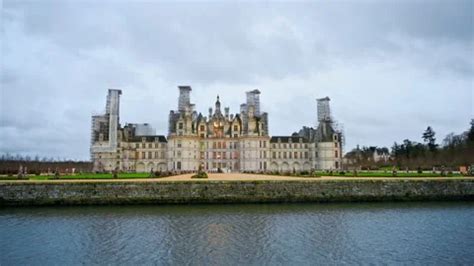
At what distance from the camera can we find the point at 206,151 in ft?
244

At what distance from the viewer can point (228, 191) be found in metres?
29.8

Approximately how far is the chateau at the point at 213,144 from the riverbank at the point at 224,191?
134 feet

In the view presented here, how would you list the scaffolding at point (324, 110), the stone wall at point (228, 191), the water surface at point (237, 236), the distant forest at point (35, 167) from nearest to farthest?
the water surface at point (237, 236) < the stone wall at point (228, 191) < the distant forest at point (35, 167) < the scaffolding at point (324, 110)

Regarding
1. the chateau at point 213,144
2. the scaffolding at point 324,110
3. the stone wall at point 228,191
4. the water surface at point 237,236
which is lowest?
the water surface at point 237,236

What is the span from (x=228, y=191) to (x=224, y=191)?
0.30m

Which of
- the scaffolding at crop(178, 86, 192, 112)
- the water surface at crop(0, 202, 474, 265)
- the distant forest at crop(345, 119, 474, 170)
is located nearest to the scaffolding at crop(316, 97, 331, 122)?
the distant forest at crop(345, 119, 474, 170)

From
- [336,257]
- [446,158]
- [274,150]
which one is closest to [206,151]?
[274,150]

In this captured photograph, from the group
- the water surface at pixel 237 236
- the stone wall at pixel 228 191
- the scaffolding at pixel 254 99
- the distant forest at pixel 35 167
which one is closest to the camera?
the water surface at pixel 237 236

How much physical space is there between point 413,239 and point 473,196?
18277mm

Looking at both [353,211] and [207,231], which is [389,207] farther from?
[207,231]

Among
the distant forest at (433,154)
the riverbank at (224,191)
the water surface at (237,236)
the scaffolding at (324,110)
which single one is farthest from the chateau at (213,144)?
the water surface at (237,236)

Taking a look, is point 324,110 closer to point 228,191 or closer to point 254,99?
point 254,99

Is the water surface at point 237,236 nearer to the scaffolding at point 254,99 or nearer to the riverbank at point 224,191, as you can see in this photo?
the riverbank at point 224,191

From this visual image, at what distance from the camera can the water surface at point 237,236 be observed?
13914 mm
